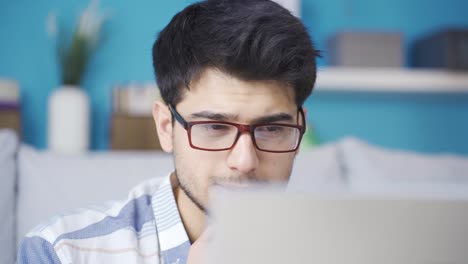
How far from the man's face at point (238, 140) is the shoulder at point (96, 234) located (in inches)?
4.6

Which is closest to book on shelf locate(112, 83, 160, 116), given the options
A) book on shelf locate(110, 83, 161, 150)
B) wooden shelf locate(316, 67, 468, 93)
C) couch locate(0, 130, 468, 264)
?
book on shelf locate(110, 83, 161, 150)

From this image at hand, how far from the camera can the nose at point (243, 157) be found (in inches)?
40.4

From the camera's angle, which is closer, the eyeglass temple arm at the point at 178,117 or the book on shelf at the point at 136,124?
the eyeglass temple arm at the point at 178,117

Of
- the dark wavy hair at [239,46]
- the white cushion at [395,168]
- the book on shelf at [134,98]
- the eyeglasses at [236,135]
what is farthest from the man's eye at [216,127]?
the book on shelf at [134,98]

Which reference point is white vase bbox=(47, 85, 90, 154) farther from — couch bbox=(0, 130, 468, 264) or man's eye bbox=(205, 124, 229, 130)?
man's eye bbox=(205, 124, 229, 130)

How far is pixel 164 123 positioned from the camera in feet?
4.09

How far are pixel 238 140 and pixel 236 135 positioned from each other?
0.04 feet

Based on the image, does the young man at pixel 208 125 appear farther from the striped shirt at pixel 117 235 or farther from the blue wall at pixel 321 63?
the blue wall at pixel 321 63

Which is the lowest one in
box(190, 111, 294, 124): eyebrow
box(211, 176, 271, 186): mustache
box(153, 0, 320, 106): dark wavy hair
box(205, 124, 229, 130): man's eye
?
box(211, 176, 271, 186): mustache

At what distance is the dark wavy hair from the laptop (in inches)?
24.2

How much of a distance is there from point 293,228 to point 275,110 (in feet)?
1.99

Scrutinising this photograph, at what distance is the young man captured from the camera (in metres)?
1.06

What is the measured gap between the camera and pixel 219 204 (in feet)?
1.65

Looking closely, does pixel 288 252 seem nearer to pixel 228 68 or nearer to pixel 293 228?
pixel 293 228
